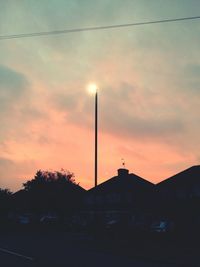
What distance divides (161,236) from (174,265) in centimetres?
1277

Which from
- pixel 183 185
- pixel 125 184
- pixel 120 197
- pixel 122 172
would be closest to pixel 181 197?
pixel 183 185

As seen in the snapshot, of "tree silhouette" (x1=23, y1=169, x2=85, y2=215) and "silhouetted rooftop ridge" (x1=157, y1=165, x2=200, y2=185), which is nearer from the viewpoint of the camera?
"silhouetted rooftop ridge" (x1=157, y1=165, x2=200, y2=185)

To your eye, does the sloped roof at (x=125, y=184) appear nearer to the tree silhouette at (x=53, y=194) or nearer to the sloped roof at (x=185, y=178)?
the tree silhouette at (x=53, y=194)

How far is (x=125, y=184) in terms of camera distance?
72.0m

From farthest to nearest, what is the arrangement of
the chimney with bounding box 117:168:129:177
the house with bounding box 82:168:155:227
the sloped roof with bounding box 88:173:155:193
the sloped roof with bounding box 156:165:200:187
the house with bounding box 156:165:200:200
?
the chimney with bounding box 117:168:129:177
the sloped roof with bounding box 88:173:155:193
the house with bounding box 82:168:155:227
the sloped roof with bounding box 156:165:200:187
the house with bounding box 156:165:200:200

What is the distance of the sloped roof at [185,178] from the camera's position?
51.6 m

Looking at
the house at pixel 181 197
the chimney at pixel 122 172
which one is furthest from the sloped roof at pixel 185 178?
the chimney at pixel 122 172

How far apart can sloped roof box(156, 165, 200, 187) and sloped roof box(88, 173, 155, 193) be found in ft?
60.9

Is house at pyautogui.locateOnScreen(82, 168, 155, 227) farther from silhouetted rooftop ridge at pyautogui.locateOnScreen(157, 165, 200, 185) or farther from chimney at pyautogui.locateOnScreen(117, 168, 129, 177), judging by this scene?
silhouetted rooftop ridge at pyautogui.locateOnScreen(157, 165, 200, 185)

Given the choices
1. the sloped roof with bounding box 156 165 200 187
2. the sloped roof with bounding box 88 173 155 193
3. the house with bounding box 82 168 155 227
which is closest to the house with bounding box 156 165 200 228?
the sloped roof with bounding box 156 165 200 187

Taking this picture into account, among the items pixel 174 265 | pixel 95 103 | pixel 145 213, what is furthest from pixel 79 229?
pixel 174 265

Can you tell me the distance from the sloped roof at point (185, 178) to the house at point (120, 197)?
11998mm

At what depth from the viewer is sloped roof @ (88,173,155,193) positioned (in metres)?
71.9

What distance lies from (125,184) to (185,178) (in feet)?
68.7
